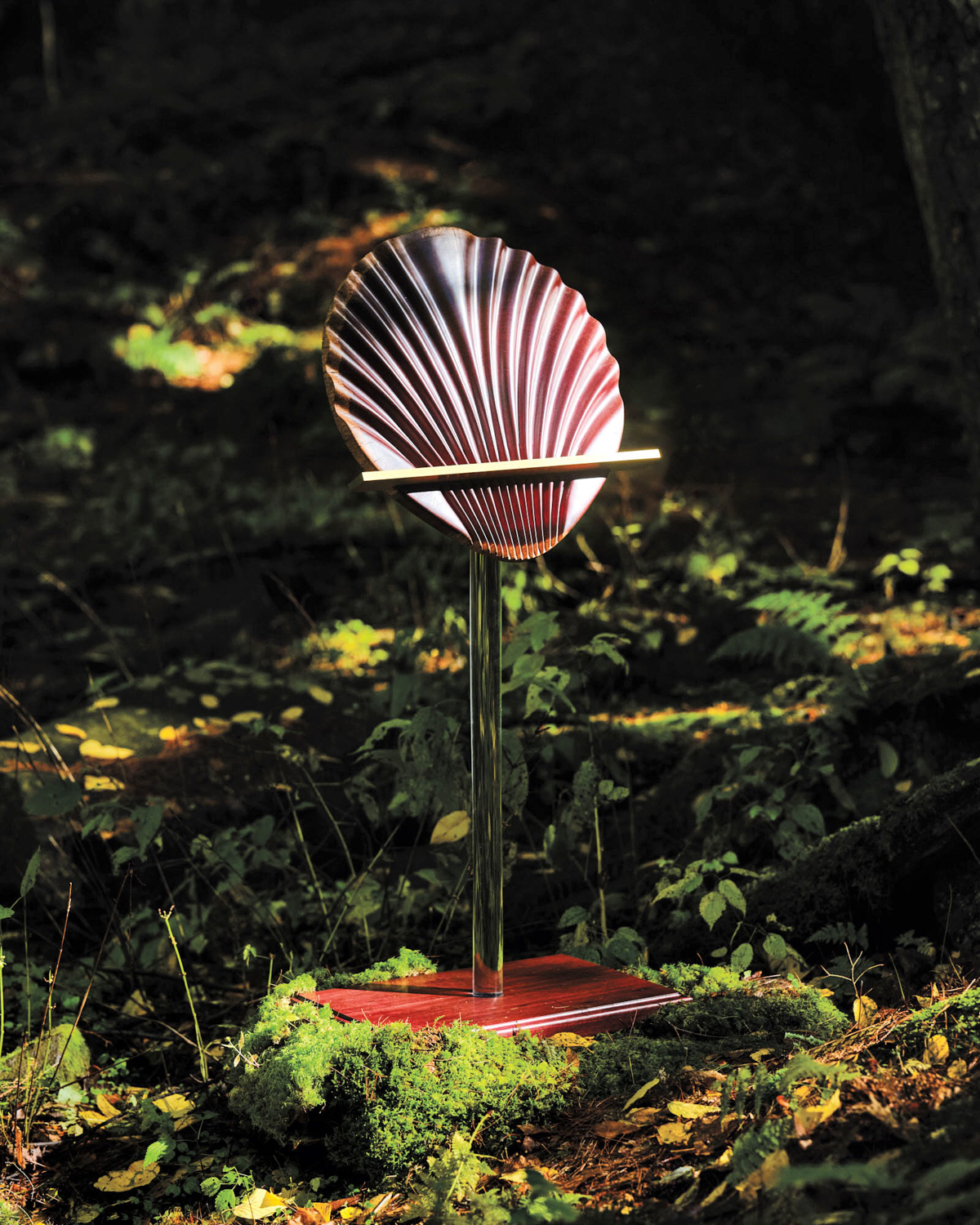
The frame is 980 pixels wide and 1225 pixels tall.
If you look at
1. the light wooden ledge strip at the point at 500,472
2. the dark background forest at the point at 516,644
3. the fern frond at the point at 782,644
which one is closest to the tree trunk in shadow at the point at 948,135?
the dark background forest at the point at 516,644

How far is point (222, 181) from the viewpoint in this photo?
11.6 metres

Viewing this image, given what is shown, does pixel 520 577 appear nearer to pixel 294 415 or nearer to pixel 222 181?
pixel 294 415

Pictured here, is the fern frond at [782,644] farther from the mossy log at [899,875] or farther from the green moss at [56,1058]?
the green moss at [56,1058]

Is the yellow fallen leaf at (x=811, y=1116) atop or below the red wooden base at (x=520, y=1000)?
atop

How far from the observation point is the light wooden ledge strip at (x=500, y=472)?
2.19 m

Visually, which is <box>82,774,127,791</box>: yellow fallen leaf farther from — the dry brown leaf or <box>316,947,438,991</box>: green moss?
the dry brown leaf

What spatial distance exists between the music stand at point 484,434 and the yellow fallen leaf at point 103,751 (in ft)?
4.69

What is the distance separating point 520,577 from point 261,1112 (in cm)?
259

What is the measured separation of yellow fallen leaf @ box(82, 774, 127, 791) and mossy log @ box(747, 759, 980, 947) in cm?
210

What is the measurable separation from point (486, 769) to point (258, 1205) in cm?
104

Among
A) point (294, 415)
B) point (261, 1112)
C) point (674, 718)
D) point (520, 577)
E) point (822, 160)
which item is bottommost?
point (261, 1112)

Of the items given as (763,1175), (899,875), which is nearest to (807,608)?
(899,875)

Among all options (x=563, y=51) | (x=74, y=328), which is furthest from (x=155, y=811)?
(x=563, y=51)

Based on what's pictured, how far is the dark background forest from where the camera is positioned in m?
2.26
